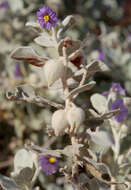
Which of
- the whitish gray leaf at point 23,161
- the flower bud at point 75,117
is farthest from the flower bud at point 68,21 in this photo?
the whitish gray leaf at point 23,161

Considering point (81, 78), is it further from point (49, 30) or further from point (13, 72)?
point (13, 72)

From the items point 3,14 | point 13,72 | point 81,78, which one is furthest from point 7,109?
point 81,78

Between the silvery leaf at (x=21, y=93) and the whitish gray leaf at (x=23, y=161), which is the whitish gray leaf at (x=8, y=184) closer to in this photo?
the whitish gray leaf at (x=23, y=161)

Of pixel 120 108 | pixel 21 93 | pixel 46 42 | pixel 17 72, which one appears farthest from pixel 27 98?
pixel 17 72

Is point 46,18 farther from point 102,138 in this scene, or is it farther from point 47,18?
point 102,138

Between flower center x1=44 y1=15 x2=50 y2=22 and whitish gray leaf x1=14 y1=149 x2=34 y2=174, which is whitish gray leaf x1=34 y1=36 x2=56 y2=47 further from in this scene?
whitish gray leaf x1=14 y1=149 x2=34 y2=174

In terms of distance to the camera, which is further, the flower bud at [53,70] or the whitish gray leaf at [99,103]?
the whitish gray leaf at [99,103]
